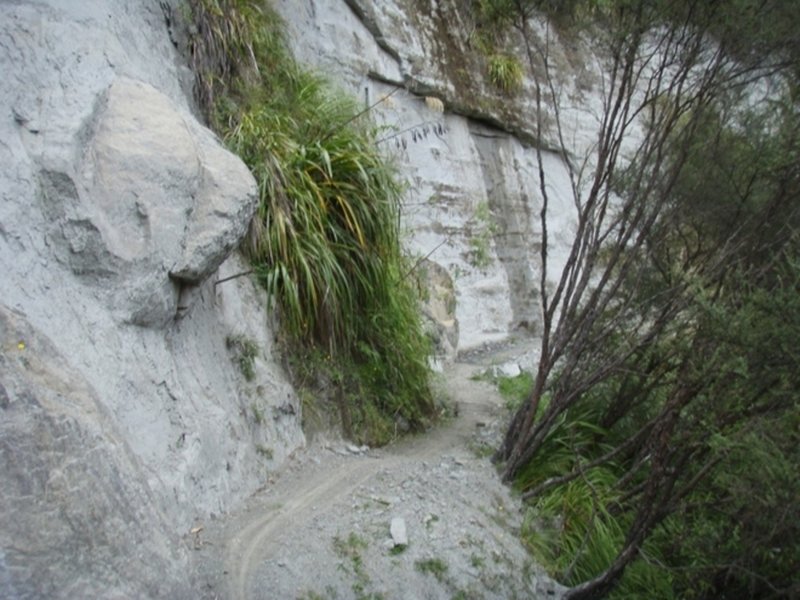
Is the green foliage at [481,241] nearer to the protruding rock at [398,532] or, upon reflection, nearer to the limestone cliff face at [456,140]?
the limestone cliff face at [456,140]

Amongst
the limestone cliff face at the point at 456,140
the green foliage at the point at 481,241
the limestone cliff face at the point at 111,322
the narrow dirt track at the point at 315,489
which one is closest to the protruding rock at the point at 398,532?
Answer: the narrow dirt track at the point at 315,489

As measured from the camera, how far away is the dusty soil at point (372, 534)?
354cm

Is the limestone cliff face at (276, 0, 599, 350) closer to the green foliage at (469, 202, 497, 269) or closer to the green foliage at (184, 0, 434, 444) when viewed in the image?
the green foliage at (469, 202, 497, 269)

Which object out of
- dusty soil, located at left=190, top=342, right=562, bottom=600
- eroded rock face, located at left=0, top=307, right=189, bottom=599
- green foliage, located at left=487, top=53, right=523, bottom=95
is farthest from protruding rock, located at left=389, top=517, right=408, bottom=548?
green foliage, located at left=487, top=53, right=523, bottom=95

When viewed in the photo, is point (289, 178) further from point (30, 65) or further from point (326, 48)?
point (326, 48)

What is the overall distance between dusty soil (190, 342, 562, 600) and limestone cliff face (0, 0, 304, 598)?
21 cm

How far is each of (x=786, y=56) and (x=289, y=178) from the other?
132 inches

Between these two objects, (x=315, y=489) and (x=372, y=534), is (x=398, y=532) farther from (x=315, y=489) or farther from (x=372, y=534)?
(x=315, y=489)

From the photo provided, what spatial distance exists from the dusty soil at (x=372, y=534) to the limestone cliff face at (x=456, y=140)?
12.3ft

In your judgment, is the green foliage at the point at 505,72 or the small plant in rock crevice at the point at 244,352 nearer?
the small plant in rock crevice at the point at 244,352

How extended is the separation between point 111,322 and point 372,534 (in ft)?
5.79

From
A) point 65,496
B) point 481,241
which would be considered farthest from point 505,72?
point 65,496

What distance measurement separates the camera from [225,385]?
4.41m

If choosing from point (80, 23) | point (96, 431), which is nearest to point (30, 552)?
point (96, 431)
